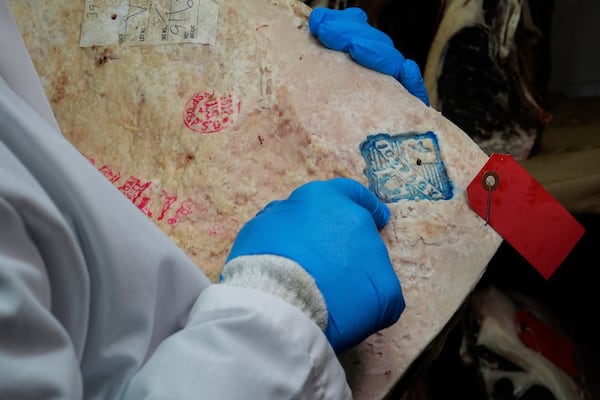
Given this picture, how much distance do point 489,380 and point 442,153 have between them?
73 centimetres

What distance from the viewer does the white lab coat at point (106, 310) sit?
483mm

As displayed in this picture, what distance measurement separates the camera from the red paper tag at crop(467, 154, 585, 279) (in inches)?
35.3

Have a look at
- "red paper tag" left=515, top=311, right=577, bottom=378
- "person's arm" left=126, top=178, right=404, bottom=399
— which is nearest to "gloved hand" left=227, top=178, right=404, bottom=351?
"person's arm" left=126, top=178, right=404, bottom=399

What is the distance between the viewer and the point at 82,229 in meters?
0.55

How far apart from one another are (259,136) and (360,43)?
24 cm

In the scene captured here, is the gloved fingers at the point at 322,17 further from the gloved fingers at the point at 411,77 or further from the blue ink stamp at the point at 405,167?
the blue ink stamp at the point at 405,167

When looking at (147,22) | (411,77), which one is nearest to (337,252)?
(411,77)

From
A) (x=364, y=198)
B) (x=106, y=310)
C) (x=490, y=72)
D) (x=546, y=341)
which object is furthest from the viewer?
(x=490, y=72)

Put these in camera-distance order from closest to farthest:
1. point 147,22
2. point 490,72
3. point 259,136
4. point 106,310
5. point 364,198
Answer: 1. point 106,310
2. point 364,198
3. point 259,136
4. point 147,22
5. point 490,72

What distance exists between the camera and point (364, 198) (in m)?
0.89

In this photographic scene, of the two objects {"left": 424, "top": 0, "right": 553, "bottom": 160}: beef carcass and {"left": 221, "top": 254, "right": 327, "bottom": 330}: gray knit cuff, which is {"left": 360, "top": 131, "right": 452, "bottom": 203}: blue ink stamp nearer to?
{"left": 221, "top": 254, "right": 327, "bottom": 330}: gray knit cuff

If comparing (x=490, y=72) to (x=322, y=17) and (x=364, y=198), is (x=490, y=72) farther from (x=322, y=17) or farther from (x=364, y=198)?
(x=364, y=198)

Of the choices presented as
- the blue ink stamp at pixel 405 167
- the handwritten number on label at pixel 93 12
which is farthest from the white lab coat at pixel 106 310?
the handwritten number on label at pixel 93 12

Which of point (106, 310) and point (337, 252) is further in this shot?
point (337, 252)
